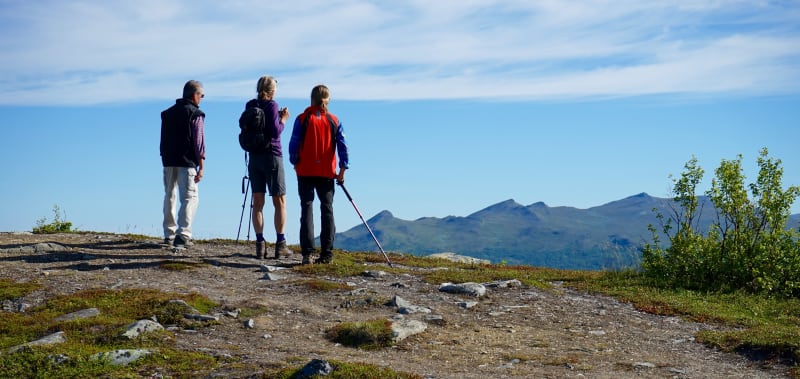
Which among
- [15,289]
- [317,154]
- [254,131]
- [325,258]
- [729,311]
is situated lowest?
[729,311]

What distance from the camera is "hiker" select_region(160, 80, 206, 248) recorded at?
1873 cm

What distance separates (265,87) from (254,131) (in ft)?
3.43

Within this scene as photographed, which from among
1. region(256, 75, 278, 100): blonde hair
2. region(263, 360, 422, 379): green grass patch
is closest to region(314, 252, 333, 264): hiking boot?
region(256, 75, 278, 100): blonde hair

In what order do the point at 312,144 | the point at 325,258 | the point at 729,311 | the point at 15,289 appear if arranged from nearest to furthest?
the point at 15,289, the point at 729,311, the point at 312,144, the point at 325,258

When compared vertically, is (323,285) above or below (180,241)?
below

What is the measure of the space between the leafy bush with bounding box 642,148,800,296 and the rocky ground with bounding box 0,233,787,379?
3.61 metres

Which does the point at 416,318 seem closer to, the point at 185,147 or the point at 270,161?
the point at 270,161

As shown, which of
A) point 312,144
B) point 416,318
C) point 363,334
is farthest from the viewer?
point 312,144

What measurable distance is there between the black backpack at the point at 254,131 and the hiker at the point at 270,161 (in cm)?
6

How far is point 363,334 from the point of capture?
12.3 m

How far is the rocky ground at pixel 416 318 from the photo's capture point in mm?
11258

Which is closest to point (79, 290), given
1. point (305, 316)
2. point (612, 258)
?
point (305, 316)

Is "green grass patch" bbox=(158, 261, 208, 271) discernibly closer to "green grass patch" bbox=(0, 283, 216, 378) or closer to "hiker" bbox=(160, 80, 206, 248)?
"hiker" bbox=(160, 80, 206, 248)

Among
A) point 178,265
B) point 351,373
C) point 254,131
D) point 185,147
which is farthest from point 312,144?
point 351,373
